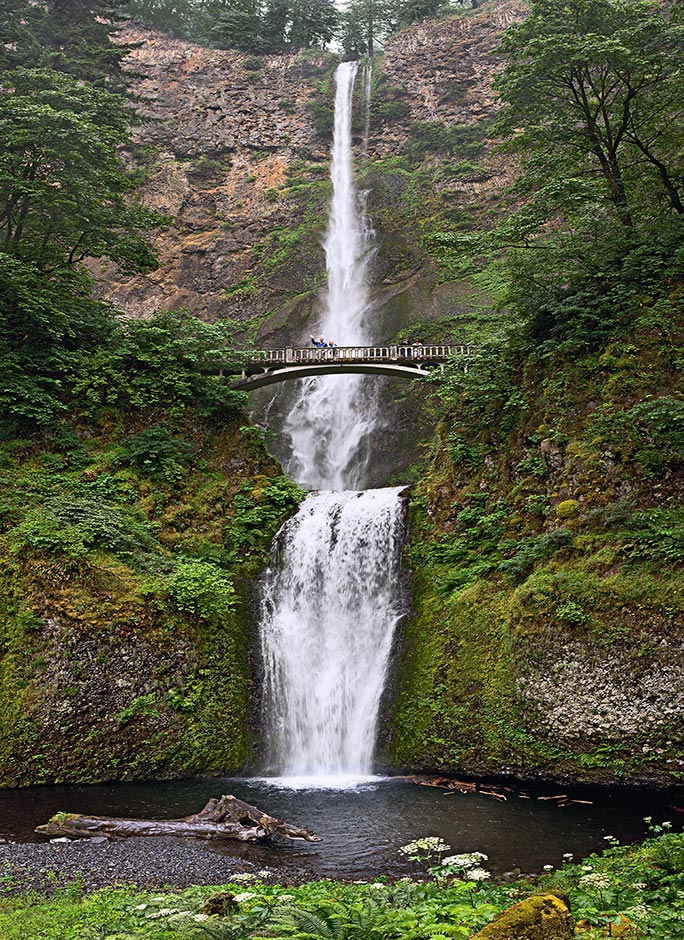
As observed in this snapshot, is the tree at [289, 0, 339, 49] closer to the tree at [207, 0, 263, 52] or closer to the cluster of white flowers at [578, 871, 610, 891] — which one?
the tree at [207, 0, 263, 52]

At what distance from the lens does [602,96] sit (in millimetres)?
15469

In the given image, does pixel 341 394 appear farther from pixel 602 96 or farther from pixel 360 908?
pixel 360 908

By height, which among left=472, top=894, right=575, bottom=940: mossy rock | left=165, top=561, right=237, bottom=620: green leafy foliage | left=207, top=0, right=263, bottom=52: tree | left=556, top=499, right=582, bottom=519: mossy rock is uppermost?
left=207, top=0, right=263, bottom=52: tree

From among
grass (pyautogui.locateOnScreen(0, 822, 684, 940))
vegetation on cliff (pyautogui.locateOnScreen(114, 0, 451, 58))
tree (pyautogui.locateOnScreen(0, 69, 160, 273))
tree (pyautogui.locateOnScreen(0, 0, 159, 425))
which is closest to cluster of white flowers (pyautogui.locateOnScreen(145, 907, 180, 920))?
grass (pyautogui.locateOnScreen(0, 822, 684, 940))

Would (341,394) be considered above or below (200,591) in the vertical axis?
above

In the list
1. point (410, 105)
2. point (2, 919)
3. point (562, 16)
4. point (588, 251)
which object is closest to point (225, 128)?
point (410, 105)

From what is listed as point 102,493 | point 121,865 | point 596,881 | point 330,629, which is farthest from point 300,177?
point 596,881

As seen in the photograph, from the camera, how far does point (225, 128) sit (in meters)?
37.8

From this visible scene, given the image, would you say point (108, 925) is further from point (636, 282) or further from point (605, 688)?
point (636, 282)

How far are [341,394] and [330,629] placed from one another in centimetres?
1299

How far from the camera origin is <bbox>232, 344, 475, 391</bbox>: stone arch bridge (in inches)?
829

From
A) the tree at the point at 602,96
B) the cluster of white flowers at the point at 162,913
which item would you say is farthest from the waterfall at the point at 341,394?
the cluster of white flowers at the point at 162,913

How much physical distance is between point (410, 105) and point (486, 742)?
34.8 m

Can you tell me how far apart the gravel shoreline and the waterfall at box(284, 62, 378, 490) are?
1625 cm
